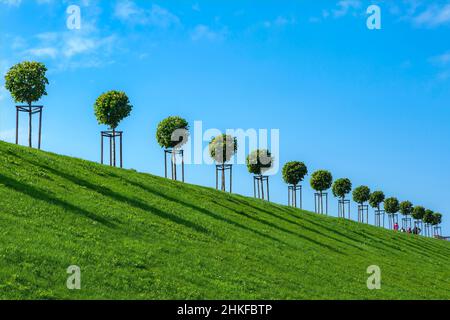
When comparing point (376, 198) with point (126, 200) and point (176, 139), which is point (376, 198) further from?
point (126, 200)

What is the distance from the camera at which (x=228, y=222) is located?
3988 cm

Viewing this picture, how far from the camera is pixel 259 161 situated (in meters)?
84.2

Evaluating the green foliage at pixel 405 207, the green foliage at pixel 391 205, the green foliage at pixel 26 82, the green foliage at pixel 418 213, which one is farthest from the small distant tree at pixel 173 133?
the green foliage at pixel 418 213

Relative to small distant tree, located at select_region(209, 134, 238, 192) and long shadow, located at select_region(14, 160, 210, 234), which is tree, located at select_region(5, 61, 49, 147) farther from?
small distant tree, located at select_region(209, 134, 238, 192)

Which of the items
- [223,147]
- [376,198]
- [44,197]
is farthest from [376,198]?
[44,197]

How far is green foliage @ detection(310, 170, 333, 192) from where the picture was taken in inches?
3863

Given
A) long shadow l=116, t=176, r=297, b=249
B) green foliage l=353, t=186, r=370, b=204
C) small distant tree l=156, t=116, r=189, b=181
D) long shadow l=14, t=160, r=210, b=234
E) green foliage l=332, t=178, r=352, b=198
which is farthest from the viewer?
green foliage l=353, t=186, r=370, b=204

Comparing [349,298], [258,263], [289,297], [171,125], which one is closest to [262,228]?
[258,263]

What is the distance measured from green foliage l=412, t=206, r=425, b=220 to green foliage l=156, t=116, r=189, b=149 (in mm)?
100761

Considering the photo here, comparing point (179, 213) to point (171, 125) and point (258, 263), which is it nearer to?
point (258, 263)

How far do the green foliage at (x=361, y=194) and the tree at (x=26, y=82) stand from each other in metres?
80.6

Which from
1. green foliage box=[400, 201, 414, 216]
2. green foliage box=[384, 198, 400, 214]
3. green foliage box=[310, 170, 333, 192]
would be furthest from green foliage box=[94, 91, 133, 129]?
green foliage box=[400, 201, 414, 216]

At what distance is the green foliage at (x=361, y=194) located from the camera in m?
119

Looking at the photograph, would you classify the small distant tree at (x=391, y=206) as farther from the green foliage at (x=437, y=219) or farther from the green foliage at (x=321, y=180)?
the green foliage at (x=321, y=180)
